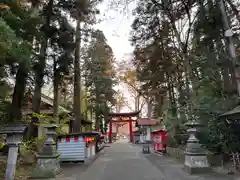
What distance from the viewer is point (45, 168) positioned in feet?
20.3

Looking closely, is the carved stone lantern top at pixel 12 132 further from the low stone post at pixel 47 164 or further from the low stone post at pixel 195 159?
the low stone post at pixel 195 159

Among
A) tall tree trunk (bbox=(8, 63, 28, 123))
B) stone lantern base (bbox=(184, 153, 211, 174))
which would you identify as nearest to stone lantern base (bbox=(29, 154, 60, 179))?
tall tree trunk (bbox=(8, 63, 28, 123))

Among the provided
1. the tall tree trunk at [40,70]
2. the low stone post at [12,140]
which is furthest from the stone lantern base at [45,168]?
the tall tree trunk at [40,70]

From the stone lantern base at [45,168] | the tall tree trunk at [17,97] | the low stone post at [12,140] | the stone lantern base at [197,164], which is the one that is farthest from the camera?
the tall tree trunk at [17,97]

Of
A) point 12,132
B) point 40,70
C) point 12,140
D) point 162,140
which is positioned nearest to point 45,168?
point 12,140

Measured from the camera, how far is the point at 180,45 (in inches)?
452

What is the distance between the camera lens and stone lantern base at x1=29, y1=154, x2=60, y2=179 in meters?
6.08

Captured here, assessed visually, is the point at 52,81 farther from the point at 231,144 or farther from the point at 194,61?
the point at 231,144

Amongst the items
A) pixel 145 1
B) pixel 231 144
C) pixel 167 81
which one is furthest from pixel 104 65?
pixel 231 144

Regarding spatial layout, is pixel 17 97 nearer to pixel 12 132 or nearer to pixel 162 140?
pixel 12 132

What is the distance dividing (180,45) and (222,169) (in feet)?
22.5

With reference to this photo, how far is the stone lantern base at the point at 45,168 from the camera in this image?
6.08 meters

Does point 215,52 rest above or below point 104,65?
below

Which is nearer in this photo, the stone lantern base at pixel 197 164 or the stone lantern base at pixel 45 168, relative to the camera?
the stone lantern base at pixel 45 168
